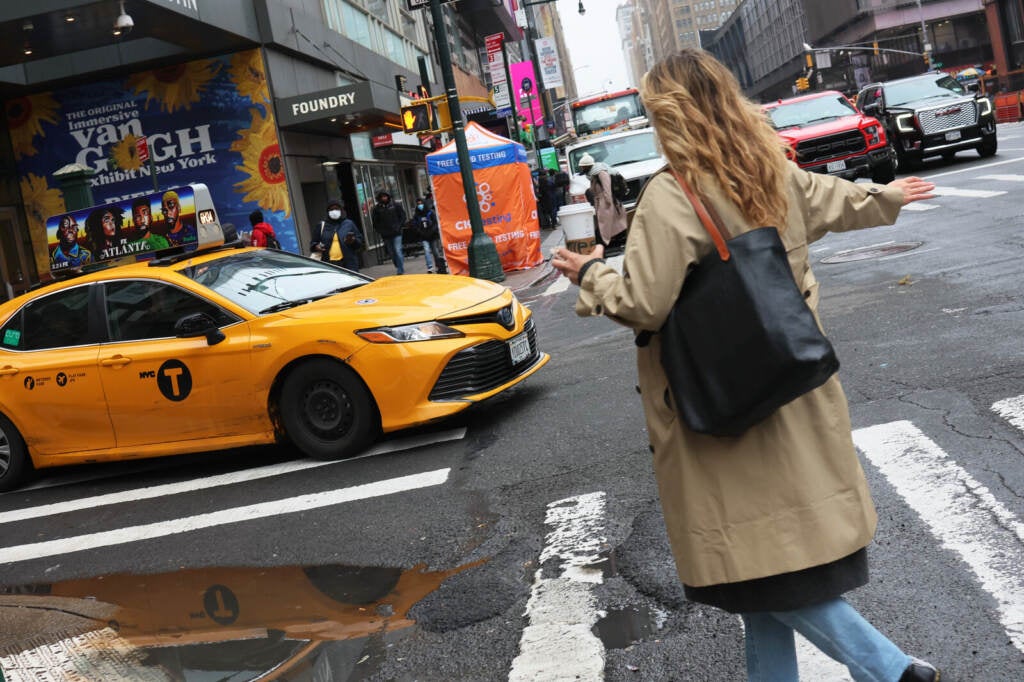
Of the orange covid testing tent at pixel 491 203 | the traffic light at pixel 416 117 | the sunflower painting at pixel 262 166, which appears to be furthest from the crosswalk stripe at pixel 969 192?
the sunflower painting at pixel 262 166

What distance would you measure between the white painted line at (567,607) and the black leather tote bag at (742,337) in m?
1.47

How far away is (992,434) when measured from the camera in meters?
5.33

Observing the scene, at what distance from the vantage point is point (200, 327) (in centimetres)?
745

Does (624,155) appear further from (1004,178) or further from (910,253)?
(910,253)

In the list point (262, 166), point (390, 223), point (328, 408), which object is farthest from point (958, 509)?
point (262, 166)

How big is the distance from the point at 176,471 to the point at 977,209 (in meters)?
11.2

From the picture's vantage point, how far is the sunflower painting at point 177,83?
78.0 feet

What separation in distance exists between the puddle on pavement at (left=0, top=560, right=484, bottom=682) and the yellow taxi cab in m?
1.96

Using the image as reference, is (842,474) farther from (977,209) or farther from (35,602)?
(977,209)

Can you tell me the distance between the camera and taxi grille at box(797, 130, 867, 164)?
66.2ft

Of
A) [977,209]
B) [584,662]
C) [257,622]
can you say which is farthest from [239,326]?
[977,209]

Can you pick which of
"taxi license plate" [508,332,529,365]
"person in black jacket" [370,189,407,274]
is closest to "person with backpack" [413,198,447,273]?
"person in black jacket" [370,189,407,274]

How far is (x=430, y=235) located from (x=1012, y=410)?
55.2 ft

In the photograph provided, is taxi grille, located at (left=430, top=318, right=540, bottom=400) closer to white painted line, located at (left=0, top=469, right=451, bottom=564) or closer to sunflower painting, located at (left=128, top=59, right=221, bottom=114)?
white painted line, located at (left=0, top=469, right=451, bottom=564)
